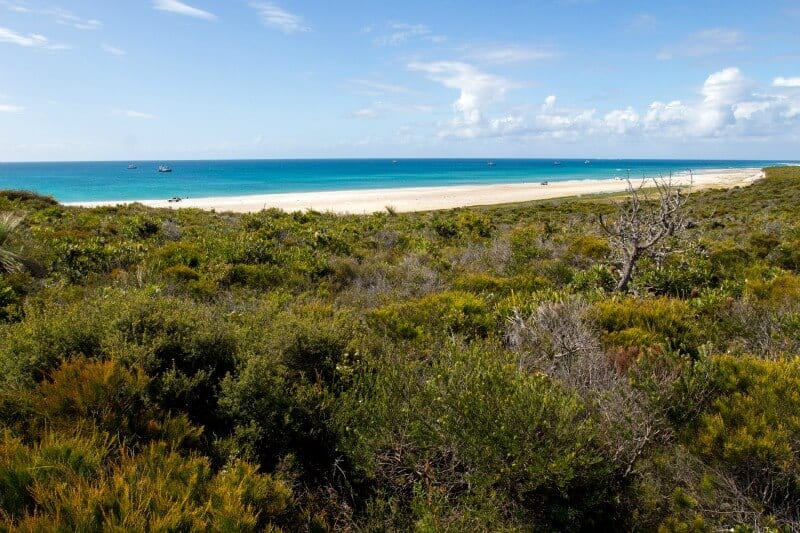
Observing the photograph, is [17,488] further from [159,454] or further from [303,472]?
[303,472]

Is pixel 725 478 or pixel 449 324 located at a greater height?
pixel 449 324

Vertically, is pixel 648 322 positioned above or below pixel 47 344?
below

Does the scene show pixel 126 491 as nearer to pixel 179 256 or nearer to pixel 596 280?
pixel 596 280

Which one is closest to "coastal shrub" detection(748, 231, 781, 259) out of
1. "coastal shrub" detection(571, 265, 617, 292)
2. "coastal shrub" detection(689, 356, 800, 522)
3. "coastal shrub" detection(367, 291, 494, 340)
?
"coastal shrub" detection(571, 265, 617, 292)

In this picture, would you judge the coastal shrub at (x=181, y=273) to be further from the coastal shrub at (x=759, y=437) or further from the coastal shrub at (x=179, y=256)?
the coastal shrub at (x=759, y=437)

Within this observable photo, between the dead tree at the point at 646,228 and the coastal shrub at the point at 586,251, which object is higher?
the dead tree at the point at 646,228

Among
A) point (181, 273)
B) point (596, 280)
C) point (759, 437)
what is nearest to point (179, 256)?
point (181, 273)

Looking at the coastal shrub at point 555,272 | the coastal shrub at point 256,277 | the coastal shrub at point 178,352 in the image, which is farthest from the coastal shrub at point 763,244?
the coastal shrub at point 178,352

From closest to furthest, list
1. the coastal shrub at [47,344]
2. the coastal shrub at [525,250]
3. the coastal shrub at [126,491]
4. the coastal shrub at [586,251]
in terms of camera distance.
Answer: the coastal shrub at [126,491], the coastal shrub at [47,344], the coastal shrub at [525,250], the coastal shrub at [586,251]

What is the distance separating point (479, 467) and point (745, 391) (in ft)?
7.42

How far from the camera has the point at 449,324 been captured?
5.62m

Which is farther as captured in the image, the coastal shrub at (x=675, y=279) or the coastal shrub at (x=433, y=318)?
the coastal shrub at (x=675, y=279)

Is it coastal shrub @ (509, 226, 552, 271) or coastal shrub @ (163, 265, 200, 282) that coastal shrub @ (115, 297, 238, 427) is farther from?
coastal shrub @ (509, 226, 552, 271)

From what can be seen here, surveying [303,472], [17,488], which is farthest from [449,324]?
[17,488]
